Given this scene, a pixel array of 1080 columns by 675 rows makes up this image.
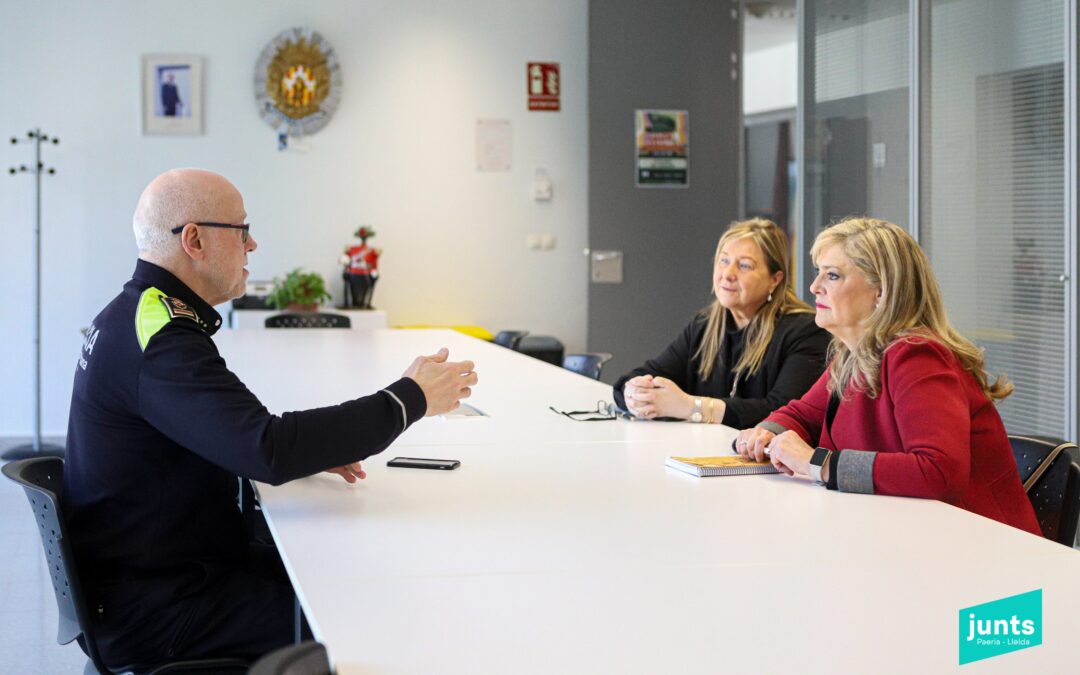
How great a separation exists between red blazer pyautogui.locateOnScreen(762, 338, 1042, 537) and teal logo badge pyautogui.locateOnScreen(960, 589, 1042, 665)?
53 cm

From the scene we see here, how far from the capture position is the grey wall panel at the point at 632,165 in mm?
7738

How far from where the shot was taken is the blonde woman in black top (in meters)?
2.94

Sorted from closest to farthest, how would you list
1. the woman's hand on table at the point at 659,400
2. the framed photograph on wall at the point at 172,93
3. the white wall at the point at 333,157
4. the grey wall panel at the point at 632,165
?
the woman's hand on table at the point at 659,400 → the white wall at the point at 333,157 → the framed photograph on wall at the point at 172,93 → the grey wall panel at the point at 632,165

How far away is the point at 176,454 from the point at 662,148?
6.20 metres

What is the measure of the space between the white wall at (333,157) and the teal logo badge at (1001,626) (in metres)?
6.58

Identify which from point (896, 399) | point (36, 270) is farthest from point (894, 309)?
point (36, 270)

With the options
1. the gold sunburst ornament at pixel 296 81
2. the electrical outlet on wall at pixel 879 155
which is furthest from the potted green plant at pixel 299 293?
the electrical outlet on wall at pixel 879 155

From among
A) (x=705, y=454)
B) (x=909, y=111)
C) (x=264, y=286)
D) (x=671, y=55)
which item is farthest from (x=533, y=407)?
(x=671, y=55)

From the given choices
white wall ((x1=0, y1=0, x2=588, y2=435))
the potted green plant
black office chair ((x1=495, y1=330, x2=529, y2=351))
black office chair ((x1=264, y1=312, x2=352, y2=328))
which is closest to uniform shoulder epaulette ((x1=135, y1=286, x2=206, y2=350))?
black office chair ((x1=495, y1=330, x2=529, y2=351))

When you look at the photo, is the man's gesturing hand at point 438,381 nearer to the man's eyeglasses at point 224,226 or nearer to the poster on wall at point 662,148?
the man's eyeglasses at point 224,226

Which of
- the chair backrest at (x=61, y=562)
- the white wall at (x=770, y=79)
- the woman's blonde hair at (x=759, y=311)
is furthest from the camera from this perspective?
the white wall at (x=770, y=79)

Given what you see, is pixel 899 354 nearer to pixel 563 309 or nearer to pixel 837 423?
pixel 837 423

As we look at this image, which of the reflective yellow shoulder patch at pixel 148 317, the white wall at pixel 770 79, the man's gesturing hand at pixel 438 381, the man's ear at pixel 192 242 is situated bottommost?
the man's gesturing hand at pixel 438 381

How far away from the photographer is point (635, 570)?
1.54 meters
